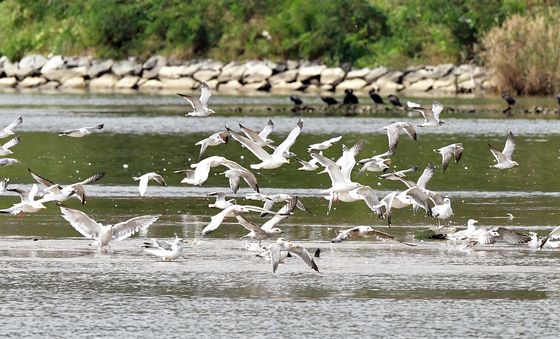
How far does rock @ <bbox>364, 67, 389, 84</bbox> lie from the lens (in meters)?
61.9

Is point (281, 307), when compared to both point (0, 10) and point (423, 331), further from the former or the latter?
point (0, 10)

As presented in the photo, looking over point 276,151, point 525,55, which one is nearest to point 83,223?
point 276,151

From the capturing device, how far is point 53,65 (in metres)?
68.9

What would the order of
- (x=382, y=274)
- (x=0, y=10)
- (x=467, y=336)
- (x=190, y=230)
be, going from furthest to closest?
1. (x=0, y=10)
2. (x=190, y=230)
3. (x=382, y=274)
4. (x=467, y=336)

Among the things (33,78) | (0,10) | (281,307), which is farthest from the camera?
(0,10)

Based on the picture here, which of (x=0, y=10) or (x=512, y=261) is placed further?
(x=0, y=10)

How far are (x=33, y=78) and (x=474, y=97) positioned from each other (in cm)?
2198

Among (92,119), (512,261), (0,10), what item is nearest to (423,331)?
(512,261)

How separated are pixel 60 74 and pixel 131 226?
52.9m

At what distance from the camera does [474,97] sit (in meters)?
56.4

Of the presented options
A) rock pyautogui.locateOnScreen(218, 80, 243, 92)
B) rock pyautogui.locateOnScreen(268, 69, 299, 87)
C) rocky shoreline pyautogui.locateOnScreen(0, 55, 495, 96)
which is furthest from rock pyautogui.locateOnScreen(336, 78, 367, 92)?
rock pyautogui.locateOnScreen(218, 80, 243, 92)

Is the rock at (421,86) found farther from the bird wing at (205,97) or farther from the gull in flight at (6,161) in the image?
the gull in flight at (6,161)

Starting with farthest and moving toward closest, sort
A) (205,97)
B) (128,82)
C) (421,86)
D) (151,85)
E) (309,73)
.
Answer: (128,82)
(151,85)
(309,73)
(421,86)
(205,97)

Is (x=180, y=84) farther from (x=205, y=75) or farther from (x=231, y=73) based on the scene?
(x=231, y=73)
